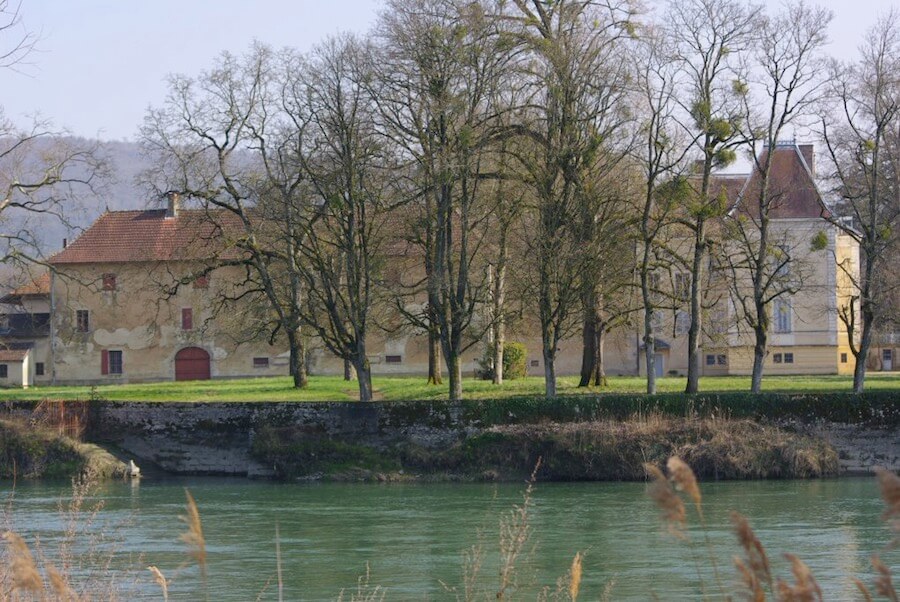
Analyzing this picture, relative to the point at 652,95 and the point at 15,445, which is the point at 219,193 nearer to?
the point at 15,445

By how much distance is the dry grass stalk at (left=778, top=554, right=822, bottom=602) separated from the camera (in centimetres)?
404

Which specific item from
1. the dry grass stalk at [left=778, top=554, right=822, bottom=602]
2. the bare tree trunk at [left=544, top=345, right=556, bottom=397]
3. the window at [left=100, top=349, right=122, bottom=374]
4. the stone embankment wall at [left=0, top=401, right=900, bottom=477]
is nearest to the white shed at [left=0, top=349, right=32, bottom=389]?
the window at [left=100, top=349, right=122, bottom=374]

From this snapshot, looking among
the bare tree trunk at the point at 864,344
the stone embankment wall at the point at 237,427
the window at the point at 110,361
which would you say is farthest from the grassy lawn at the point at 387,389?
the window at the point at 110,361

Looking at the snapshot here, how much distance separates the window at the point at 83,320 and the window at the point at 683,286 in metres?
26.6

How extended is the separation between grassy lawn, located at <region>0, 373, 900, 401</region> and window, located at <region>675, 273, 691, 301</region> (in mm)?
2777

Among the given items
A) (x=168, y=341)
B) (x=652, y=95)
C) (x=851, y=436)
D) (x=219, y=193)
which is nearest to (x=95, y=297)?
(x=168, y=341)

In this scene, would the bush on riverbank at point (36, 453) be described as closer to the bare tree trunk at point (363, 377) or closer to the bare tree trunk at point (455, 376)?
the bare tree trunk at point (363, 377)

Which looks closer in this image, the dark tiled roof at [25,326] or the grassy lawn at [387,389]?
the grassy lawn at [387,389]

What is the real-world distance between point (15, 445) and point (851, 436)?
21.0m

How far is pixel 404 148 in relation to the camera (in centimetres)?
3375

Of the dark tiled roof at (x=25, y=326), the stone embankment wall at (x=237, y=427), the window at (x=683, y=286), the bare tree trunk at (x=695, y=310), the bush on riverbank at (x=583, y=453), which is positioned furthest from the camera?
the dark tiled roof at (x=25, y=326)

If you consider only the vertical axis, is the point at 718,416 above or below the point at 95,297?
below

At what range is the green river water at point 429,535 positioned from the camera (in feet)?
51.8

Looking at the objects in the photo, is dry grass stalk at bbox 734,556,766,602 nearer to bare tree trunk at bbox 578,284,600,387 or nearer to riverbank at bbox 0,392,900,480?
riverbank at bbox 0,392,900,480
